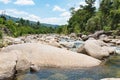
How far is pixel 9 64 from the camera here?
10.7 metres

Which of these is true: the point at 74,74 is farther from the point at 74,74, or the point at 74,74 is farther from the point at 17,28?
the point at 17,28

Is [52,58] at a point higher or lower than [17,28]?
higher

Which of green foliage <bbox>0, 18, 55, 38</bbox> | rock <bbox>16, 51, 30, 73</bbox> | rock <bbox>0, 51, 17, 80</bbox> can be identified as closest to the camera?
rock <bbox>0, 51, 17, 80</bbox>

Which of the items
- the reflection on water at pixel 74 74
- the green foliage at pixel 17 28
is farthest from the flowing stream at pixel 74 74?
the green foliage at pixel 17 28

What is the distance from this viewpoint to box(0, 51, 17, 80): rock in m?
10.3

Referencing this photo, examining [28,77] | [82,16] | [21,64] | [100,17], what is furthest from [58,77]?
[82,16]

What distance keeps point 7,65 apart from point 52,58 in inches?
135

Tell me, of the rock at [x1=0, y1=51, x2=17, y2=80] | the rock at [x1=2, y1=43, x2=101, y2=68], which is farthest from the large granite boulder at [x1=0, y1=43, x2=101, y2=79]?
the rock at [x1=0, y1=51, x2=17, y2=80]

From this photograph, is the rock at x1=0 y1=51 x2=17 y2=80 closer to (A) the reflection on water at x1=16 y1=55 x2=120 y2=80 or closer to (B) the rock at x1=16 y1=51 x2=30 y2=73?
(B) the rock at x1=16 y1=51 x2=30 y2=73

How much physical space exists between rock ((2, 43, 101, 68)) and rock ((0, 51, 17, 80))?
1968mm

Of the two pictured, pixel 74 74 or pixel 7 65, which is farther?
pixel 74 74

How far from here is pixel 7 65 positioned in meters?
10.5

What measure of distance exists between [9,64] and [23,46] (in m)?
3.52

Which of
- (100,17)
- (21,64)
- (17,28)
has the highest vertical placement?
(100,17)
